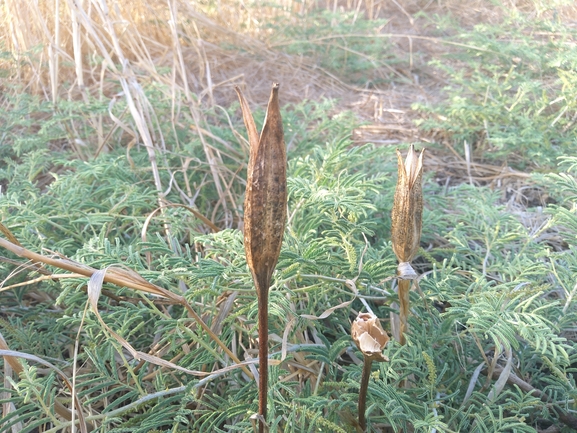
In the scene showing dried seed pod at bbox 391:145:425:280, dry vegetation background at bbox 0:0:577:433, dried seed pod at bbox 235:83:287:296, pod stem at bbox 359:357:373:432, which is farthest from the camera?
dry vegetation background at bbox 0:0:577:433

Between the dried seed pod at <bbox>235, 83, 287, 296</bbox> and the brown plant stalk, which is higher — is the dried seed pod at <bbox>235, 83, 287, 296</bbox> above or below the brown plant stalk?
above

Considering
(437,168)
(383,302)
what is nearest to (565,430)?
(383,302)

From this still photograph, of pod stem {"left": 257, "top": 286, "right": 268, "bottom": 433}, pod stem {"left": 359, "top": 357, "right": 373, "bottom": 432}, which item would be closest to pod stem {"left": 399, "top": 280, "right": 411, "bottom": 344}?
pod stem {"left": 359, "top": 357, "right": 373, "bottom": 432}

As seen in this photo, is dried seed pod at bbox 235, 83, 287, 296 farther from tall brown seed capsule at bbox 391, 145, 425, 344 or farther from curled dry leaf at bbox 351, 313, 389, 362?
tall brown seed capsule at bbox 391, 145, 425, 344

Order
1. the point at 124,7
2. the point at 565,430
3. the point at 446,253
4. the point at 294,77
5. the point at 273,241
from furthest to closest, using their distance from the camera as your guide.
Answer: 1. the point at 294,77
2. the point at 124,7
3. the point at 446,253
4. the point at 565,430
5. the point at 273,241

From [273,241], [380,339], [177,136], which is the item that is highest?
[273,241]

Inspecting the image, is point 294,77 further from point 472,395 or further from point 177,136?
point 472,395
